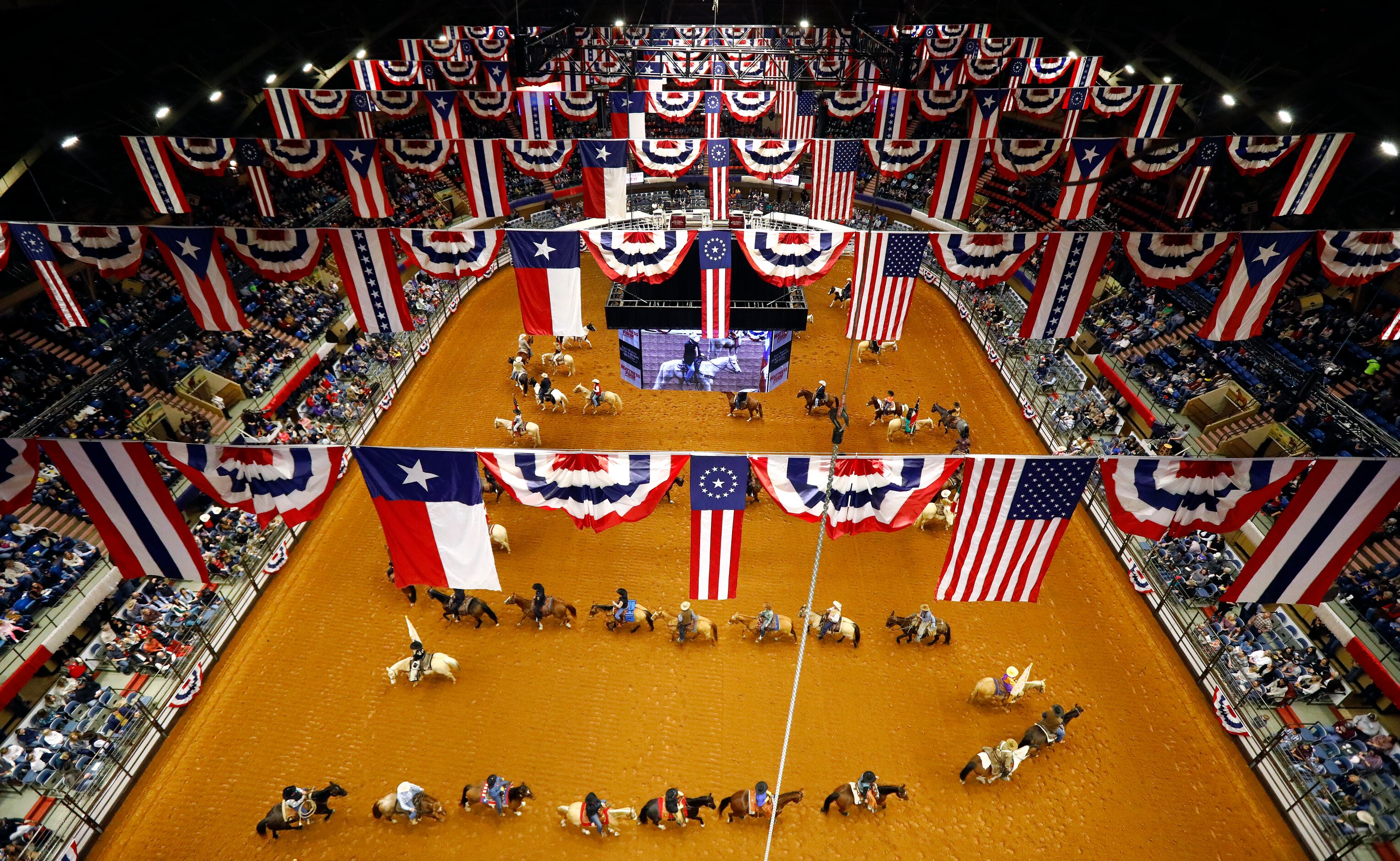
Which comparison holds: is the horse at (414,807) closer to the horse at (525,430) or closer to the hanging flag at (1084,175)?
the horse at (525,430)

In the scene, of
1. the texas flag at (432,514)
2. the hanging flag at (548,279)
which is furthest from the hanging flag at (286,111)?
the texas flag at (432,514)

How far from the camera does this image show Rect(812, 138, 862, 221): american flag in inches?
857

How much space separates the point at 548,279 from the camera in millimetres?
15289

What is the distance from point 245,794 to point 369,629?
3.67 meters

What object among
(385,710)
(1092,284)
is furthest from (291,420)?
(1092,284)

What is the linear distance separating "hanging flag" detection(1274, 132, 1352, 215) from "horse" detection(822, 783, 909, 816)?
21200 millimetres

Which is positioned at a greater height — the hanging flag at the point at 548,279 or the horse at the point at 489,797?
the hanging flag at the point at 548,279

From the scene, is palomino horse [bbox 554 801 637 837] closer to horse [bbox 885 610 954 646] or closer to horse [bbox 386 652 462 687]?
horse [bbox 386 652 462 687]

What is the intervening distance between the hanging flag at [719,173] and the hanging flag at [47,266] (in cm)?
1792

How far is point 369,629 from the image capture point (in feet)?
A: 46.8

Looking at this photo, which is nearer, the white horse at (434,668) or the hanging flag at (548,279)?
the white horse at (434,668)

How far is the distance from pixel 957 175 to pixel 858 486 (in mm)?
15157

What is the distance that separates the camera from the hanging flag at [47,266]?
48.8 ft

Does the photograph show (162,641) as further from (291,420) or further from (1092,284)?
(1092,284)
